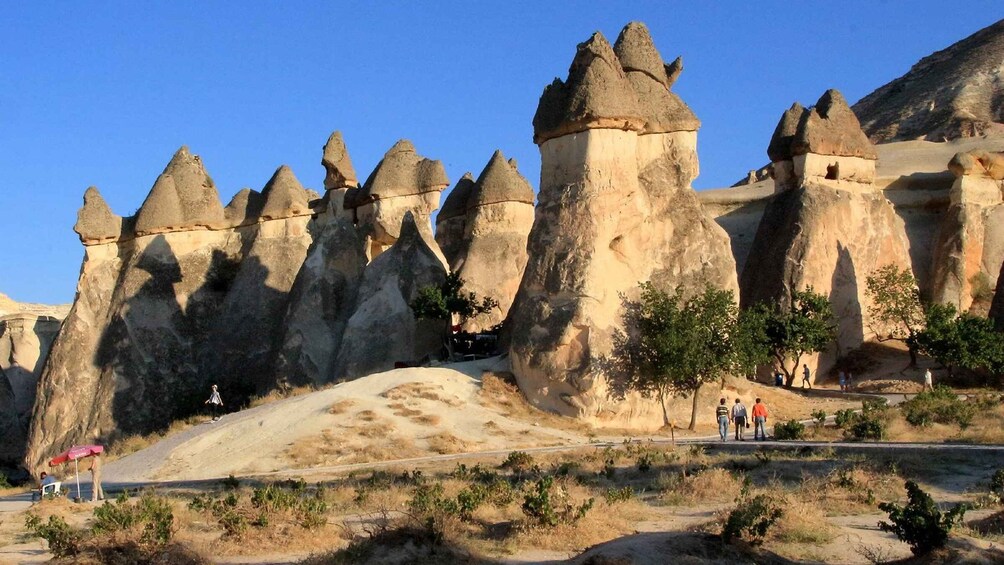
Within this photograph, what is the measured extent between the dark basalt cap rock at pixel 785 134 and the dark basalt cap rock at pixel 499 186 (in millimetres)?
6480

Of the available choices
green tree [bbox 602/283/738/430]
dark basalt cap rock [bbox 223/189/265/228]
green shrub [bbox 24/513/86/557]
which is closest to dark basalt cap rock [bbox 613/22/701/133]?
green tree [bbox 602/283/738/430]

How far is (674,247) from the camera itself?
24.1 metres

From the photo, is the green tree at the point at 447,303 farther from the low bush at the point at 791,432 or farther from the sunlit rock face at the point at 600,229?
the low bush at the point at 791,432

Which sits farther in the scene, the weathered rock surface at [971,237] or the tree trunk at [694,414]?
the weathered rock surface at [971,237]

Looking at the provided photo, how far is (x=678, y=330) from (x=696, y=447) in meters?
4.66

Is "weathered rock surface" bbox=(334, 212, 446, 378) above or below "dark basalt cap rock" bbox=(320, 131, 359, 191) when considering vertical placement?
below

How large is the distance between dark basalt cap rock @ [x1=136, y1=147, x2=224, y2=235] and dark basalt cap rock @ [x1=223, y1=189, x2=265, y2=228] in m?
0.69

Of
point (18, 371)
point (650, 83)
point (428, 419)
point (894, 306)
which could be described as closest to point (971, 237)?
point (894, 306)

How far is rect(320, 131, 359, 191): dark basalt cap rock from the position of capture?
32.7m

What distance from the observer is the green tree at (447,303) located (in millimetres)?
26734

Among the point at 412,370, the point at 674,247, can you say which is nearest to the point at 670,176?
the point at 674,247

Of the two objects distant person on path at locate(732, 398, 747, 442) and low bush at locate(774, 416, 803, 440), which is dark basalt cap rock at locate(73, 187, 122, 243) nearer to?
distant person on path at locate(732, 398, 747, 442)

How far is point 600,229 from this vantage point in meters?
22.4

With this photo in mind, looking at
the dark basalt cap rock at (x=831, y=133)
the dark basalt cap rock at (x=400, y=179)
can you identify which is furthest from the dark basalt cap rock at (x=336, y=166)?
the dark basalt cap rock at (x=831, y=133)
